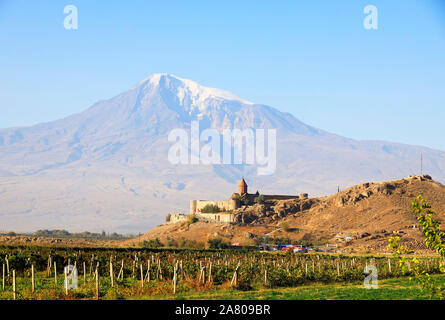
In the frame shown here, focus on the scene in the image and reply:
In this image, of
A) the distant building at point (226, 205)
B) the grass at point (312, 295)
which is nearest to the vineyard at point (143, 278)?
the grass at point (312, 295)

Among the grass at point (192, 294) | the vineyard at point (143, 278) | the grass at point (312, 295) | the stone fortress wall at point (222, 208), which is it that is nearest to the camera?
the grass at point (192, 294)

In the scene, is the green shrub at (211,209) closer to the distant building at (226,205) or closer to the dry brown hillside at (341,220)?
the distant building at (226,205)

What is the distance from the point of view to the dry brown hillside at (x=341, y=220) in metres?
82.5

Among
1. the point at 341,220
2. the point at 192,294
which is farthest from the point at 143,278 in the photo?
the point at 341,220

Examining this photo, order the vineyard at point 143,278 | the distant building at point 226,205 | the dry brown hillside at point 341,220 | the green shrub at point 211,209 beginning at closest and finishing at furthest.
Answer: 1. the vineyard at point 143,278
2. the dry brown hillside at point 341,220
3. the distant building at point 226,205
4. the green shrub at point 211,209

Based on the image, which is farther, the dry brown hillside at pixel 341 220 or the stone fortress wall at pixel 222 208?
the stone fortress wall at pixel 222 208

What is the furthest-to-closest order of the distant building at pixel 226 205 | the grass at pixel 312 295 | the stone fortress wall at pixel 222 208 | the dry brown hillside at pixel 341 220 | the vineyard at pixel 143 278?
the distant building at pixel 226 205 < the stone fortress wall at pixel 222 208 < the dry brown hillside at pixel 341 220 < the vineyard at pixel 143 278 < the grass at pixel 312 295

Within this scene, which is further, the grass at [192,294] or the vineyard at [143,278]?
the vineyard at [143,278]

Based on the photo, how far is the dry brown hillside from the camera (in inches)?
3248

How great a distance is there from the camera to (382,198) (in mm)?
96812

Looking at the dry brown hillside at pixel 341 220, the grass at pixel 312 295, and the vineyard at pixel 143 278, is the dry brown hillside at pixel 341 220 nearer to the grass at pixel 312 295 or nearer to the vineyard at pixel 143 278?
the vineyard at pixel 143 278

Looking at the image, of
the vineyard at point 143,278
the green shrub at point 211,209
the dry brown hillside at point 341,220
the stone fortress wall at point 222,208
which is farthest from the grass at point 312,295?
the green shrub at point 211,209

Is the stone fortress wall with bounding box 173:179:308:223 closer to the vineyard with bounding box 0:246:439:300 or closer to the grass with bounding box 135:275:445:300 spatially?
the vineyard with bounding box 0:246:439:300
